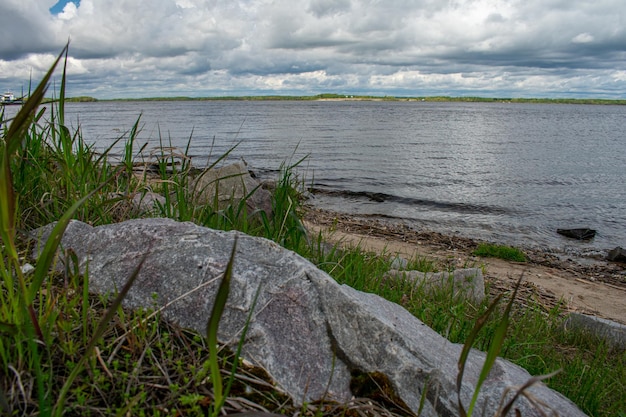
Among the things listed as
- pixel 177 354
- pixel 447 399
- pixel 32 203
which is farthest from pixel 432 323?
pixel 32 203

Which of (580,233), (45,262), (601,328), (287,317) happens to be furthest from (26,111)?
(580,233)

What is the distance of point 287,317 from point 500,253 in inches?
369

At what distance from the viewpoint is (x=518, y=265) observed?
32.7 ft

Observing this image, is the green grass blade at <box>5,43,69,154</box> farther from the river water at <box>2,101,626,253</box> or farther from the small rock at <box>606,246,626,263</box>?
the small rock at <box>606,246,626,263</box>

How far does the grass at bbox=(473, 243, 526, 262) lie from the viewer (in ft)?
33.6

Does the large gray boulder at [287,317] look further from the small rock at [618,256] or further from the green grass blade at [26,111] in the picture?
the small rock at [618,256]

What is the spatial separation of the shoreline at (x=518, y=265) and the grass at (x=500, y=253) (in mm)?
163

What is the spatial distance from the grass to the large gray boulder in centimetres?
823

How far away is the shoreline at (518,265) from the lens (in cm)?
771

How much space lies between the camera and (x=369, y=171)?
73.6 feet

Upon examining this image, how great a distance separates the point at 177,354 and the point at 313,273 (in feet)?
2.34

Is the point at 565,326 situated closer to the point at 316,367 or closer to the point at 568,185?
the point at 316,367

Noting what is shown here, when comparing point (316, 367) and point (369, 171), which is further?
point (369, 171)

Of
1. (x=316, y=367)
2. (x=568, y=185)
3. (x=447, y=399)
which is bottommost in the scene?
(x=568, y=185)
